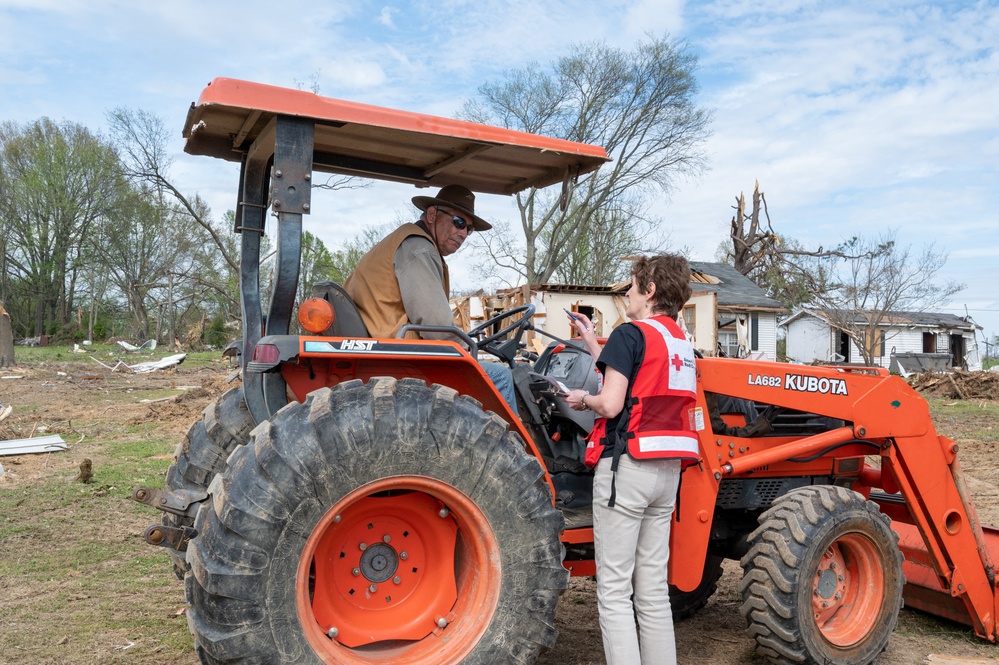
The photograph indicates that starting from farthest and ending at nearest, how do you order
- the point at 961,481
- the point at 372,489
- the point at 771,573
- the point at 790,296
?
the point at 790,296 < the point at 961,481 < the point at 771,573 < the point at 372,489

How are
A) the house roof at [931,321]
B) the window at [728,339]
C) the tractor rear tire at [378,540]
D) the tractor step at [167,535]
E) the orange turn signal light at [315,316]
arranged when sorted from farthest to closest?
the house roof at [931,321]
the window at [728,339]
the tractor step at [167,535]
the orange turn signal light at [315,316]
the tractor rear tire at [378,540]

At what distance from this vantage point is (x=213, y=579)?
8.97 ft

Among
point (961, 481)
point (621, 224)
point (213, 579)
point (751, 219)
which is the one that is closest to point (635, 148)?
point (621, 224)

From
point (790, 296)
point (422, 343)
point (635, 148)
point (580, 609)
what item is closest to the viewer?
point (422, 343)

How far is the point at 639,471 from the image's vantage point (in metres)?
3.26

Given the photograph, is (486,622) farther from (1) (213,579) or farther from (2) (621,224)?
(2) (621,224)

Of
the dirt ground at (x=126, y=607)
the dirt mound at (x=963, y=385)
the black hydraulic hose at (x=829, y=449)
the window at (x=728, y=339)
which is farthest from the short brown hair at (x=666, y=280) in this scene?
the window at (x=728, y=339)

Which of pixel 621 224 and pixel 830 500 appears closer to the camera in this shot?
pixel 830 500

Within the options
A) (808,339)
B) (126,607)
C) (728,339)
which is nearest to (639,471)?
(126,607)

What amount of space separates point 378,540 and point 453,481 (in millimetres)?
431

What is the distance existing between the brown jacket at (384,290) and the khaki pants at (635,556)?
113cm

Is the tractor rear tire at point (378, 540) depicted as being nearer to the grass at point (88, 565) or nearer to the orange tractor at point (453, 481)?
A: the orange tractor at point (453, 481)

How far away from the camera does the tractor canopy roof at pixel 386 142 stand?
3.16m

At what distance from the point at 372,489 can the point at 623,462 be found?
1.00 metres
